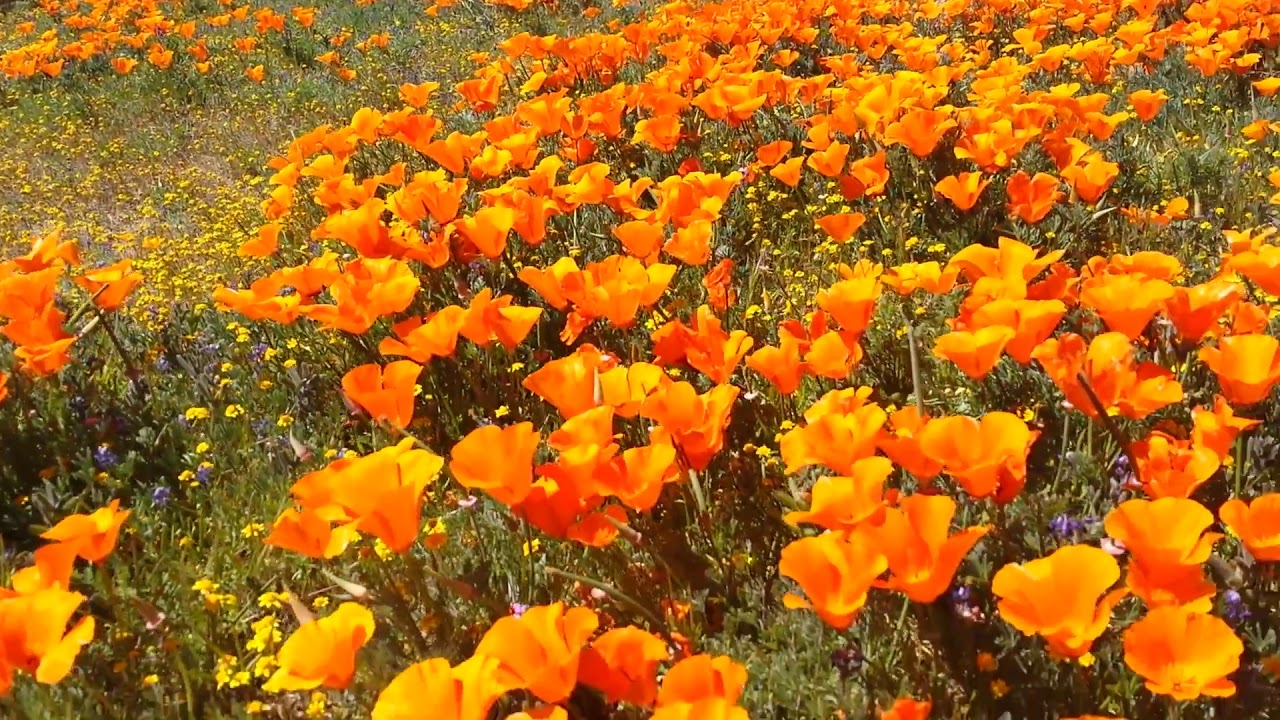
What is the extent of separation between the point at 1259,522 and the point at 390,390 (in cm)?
150

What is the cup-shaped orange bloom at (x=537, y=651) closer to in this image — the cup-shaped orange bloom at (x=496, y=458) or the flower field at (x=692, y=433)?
the flower field at (x=692, y=433)

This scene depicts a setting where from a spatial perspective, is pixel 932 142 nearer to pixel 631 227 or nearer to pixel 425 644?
pixel 631 227

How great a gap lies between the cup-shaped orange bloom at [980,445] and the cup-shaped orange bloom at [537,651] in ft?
2.04

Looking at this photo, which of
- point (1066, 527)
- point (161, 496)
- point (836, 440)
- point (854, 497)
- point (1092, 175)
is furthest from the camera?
point (1092, 175)

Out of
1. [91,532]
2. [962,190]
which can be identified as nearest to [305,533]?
[91,532]

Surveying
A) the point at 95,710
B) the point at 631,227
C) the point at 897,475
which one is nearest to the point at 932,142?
the point at 631,227

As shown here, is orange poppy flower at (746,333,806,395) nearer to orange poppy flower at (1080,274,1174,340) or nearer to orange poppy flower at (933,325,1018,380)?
orange poppy flower at (933,325,1018,380)

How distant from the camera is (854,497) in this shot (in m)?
1.51

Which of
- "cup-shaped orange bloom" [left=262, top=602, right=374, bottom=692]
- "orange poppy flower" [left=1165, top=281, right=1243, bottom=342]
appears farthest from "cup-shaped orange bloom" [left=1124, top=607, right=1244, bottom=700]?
"cup-shaped orange bloom" [left=262, top=602, right=374, bottom=692]

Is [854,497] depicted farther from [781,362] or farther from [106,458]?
[106,458]

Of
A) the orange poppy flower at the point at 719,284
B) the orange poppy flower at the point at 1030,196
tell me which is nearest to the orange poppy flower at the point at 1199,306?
the orange poppy flower at the point at 1030,196

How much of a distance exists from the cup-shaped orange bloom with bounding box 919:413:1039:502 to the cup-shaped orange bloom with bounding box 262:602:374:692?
92 centimetres

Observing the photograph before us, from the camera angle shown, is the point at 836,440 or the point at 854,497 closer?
the point at 854,497

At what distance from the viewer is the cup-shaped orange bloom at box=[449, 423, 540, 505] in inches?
62.3
